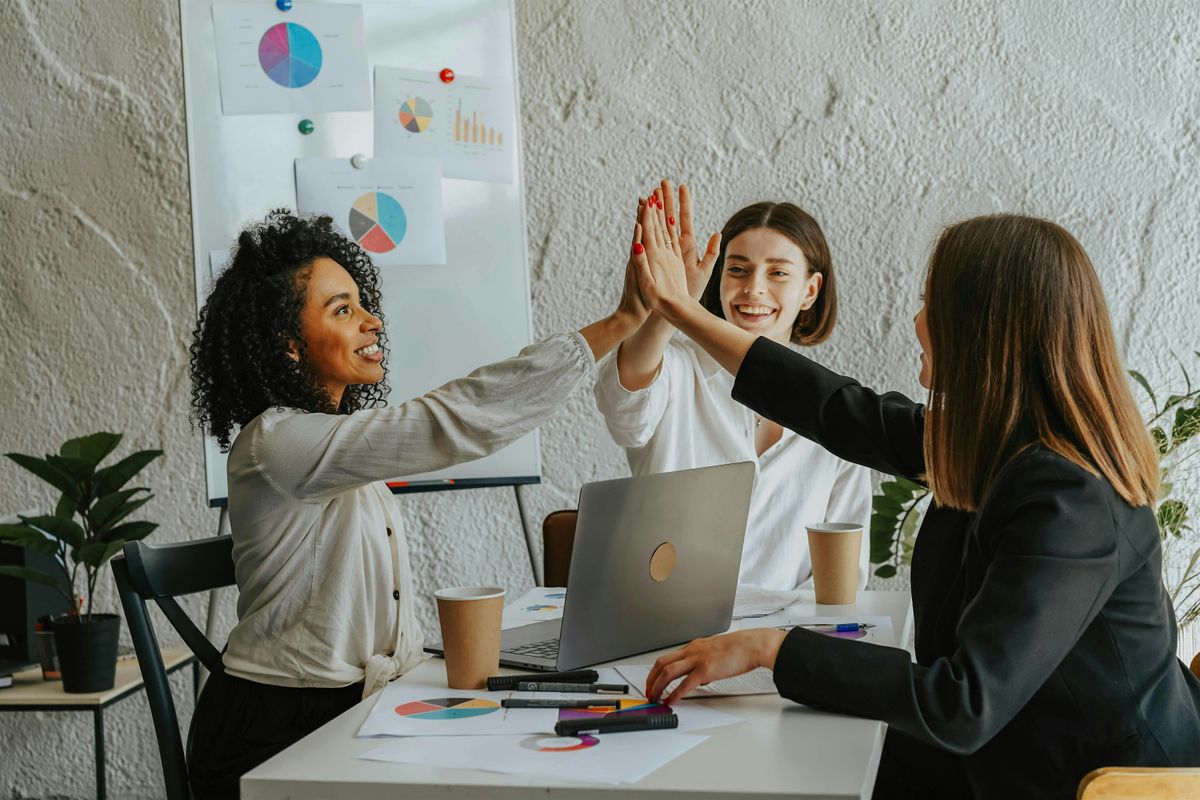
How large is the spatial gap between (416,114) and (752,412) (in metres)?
1.01

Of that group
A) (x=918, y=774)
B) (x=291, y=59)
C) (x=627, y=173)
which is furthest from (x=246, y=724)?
(x=627, y=173)

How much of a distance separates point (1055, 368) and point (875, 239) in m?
1.72

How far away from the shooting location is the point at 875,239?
2762mm

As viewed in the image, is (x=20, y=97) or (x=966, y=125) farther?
(x=20, y=97)

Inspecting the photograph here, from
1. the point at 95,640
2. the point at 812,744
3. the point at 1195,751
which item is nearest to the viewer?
the point at 812,744

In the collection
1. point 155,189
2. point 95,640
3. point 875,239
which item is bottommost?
point 95,640

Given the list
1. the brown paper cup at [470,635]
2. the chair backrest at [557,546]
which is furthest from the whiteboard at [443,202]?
the brown paper cup at [470,635]

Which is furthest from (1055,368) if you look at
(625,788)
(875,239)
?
(875,239)

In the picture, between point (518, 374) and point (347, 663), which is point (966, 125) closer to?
point (518, 374)

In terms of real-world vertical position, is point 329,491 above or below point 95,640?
above

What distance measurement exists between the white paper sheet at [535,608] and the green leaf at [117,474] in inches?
40.9

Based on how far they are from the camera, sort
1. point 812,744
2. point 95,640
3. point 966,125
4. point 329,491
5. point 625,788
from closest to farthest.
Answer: point 625,788 → point 812,744 → point 329,491 → point 95,640 → point 966,125

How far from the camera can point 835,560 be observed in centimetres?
151

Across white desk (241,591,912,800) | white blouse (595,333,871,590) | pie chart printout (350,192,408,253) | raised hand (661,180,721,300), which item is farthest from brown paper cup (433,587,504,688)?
pie chart printout (350,192,408,253)
